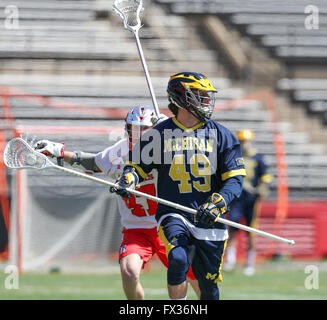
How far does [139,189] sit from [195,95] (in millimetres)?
896

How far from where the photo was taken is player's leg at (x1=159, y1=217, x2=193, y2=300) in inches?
175

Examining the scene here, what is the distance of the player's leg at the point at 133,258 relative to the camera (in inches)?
195

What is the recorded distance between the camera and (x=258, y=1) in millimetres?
13203

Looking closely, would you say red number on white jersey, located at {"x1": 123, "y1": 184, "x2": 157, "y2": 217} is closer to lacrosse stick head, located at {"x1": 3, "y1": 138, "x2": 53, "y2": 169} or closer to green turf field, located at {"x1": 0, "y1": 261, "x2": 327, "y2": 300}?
lacrosse stick head, located at {"x1": 3, "y1": 138, "x2": 53, "y2": 169}

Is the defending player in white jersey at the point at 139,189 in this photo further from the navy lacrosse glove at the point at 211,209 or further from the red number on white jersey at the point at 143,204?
the navy lacrosse glove at the point at 211,209

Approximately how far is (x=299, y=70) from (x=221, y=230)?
8517 mm

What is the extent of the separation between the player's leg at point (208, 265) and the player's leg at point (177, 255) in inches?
2.7

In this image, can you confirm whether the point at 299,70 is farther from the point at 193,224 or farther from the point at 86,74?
the point at 193,224

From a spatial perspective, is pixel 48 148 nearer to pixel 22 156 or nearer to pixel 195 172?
pixel 22 156

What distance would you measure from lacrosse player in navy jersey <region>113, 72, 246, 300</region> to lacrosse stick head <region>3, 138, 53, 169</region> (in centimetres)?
55

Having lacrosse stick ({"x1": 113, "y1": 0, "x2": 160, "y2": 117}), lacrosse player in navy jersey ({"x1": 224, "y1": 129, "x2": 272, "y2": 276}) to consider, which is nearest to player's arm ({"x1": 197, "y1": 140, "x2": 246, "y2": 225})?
lacrosse stick ({"x1": 113, "y1": 0, "x2": 160, "y2": 117})

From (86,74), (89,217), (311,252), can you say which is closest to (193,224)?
(89,217)

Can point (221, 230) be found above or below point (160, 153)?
below

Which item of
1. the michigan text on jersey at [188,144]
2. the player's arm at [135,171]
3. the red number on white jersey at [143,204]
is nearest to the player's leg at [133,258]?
the red number on white jersey at [143,204]
